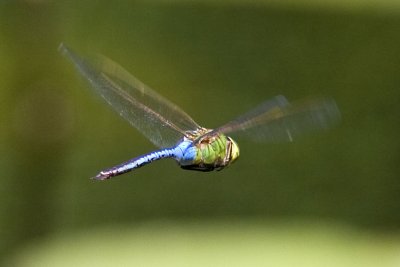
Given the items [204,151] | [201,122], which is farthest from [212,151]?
[201,122]

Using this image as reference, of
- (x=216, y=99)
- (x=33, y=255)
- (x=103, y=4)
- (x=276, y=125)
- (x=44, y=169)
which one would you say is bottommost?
(x=276, y=125)

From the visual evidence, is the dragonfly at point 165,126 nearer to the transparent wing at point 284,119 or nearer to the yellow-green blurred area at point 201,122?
the transparent wing at point 284,119

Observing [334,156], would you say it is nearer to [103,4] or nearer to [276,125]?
[103,4]

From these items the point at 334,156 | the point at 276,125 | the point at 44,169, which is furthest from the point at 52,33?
the point at 276,125

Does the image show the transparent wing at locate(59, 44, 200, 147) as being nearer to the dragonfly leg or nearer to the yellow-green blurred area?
the dragonfly leg

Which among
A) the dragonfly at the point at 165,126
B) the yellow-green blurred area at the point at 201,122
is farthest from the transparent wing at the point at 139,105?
the yellow-green blurred area at the point at 201,122

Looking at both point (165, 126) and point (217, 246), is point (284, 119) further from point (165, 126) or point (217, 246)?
point (217, 246)
